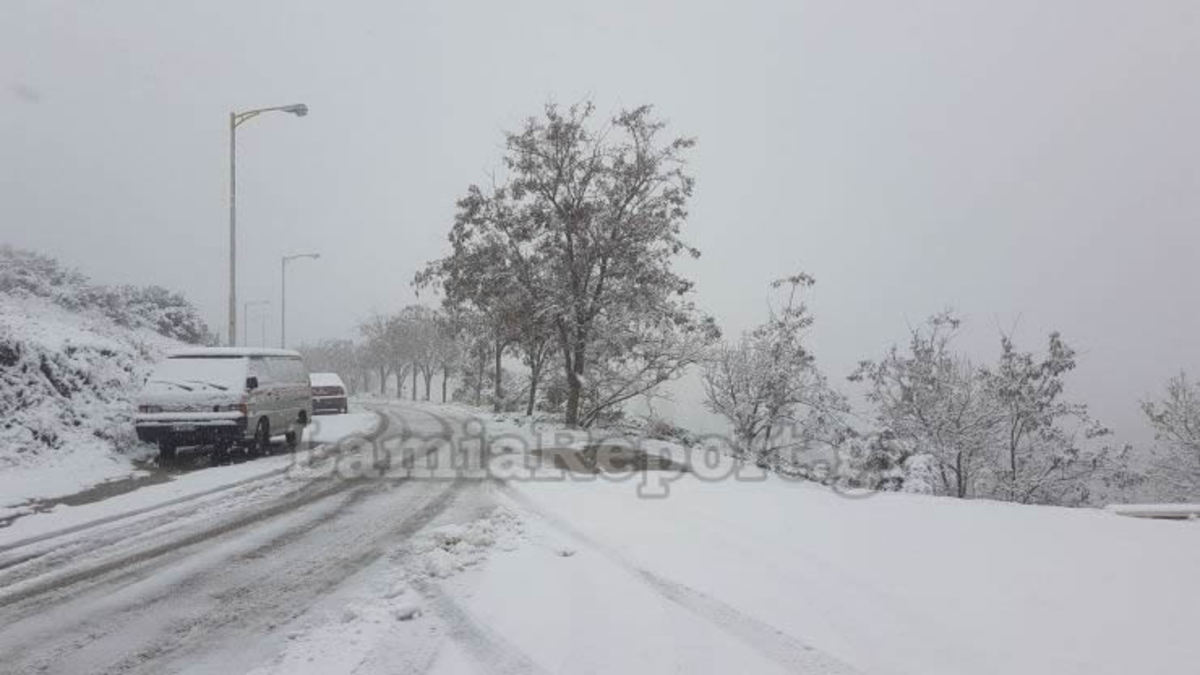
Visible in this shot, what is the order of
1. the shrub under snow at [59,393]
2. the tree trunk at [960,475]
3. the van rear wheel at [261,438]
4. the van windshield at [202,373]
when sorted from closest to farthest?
the shrub under snow at [59,393] → the van windshield at [202,373] → the van rear wheel at [261,438] → the tree trunk at [960,475]

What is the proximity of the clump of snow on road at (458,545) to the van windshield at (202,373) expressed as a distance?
7.45m

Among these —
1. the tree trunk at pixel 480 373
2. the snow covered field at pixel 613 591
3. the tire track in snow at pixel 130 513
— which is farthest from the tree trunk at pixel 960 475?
the tree trunk at pixel 480 373

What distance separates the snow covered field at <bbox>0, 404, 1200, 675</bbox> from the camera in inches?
159

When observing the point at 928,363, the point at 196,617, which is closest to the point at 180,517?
the point at 196,617

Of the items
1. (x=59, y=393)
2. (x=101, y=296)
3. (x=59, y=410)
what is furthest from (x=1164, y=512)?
(x=101, y=296)

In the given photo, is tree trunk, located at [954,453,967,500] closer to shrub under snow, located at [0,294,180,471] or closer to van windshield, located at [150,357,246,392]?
van windshield, located at [150,357,246,392]

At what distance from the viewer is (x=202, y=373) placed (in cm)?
1301

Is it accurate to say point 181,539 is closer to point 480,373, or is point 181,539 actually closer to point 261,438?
point 261,438

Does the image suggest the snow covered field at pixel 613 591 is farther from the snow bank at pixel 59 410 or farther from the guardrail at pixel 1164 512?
the snow bank at pixel 59 410

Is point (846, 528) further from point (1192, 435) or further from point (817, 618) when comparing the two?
point (1192, 435)

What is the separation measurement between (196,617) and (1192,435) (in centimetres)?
2860

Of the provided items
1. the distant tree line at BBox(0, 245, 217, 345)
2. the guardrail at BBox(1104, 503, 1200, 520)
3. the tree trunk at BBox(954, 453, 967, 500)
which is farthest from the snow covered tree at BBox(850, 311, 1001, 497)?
the distant tree line at BBox(0, 245, 217, 345)

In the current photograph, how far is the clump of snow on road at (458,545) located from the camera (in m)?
5.84

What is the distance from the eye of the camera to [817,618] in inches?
180
